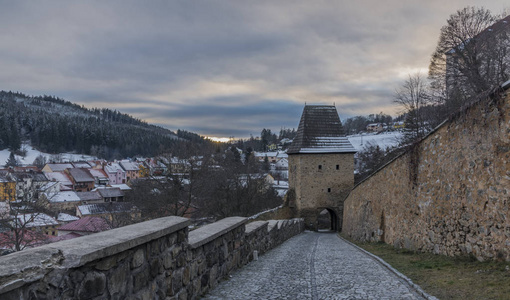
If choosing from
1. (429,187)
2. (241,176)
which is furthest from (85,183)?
(429,187)

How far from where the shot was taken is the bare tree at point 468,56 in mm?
16797

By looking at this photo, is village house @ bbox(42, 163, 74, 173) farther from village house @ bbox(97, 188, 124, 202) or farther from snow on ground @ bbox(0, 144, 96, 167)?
village house @ bbox(97, 188, 124, 202)

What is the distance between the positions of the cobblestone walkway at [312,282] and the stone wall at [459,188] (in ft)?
5.06

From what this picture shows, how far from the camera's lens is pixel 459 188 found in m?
6.83

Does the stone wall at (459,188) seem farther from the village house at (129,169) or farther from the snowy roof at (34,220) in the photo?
the village house at (129,169)

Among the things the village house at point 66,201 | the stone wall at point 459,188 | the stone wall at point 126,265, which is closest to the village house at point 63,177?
A: the village house at point 66,201

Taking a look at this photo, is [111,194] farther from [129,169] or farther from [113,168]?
[129,169]

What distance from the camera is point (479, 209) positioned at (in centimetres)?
612

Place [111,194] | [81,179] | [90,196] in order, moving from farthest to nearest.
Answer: [81,179], [90,196], [111,194]

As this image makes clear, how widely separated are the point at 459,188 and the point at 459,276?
2.03 meters

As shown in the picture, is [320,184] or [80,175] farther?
[80,175]

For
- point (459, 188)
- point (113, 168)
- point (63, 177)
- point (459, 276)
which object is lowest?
point (63, 177)

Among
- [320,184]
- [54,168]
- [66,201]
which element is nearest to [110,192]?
[66,201]

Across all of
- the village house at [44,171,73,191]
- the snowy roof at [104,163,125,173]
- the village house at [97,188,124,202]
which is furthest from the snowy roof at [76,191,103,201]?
the snowy roof at [104,163,125,173]
